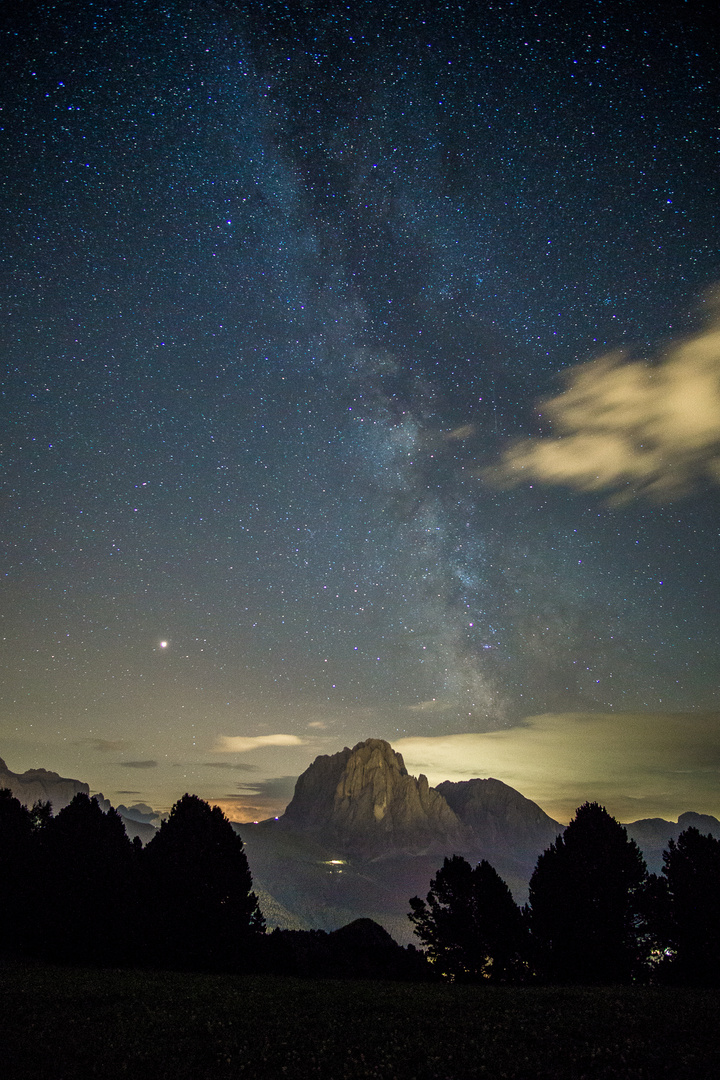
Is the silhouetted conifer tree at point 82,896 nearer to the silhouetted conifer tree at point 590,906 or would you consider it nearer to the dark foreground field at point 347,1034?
the dark foreground field at point 347,1034

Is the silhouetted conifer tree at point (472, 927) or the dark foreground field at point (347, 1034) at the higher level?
the dark foreground field at point (347, 1034)

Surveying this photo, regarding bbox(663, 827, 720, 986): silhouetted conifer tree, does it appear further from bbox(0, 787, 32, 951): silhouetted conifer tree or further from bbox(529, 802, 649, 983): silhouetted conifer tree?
bbox(0, 787, 32, 951): silhouetted conifer tree

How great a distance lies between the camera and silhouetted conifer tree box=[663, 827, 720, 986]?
34.6 meters

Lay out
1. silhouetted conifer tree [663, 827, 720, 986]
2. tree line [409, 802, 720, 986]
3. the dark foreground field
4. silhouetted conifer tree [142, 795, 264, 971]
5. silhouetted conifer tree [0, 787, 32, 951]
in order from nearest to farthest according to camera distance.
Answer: the dark foreground field
silhouetted conifer tree [663, 827, 720, 986]
tree line [409, 802, 720, 986]
silhouetted conifer tree [142, 795, 264, 971]
silhouetted conifer tree [0, 787, 32, 951]

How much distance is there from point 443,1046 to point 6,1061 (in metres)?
11.2

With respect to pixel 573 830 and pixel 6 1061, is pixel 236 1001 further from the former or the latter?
pixel 573 830

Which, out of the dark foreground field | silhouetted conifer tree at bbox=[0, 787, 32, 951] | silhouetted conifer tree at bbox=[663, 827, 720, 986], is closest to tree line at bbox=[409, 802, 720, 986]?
silhouetted conifer tree at bbox=[663, 827, 720, 986]

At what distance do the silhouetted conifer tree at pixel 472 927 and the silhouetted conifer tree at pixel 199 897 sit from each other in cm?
1291

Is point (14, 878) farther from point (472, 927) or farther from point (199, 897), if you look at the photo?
point (472, 927)

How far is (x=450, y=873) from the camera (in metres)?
41.2

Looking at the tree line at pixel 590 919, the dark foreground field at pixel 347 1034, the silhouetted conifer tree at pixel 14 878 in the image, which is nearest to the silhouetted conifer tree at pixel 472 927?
the tree line at pixel 590 919

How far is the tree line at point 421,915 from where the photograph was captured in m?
36.4

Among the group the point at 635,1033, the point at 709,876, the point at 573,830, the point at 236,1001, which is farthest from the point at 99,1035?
the point at 709,876

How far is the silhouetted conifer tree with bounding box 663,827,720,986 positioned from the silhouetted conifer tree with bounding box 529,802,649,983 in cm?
200
